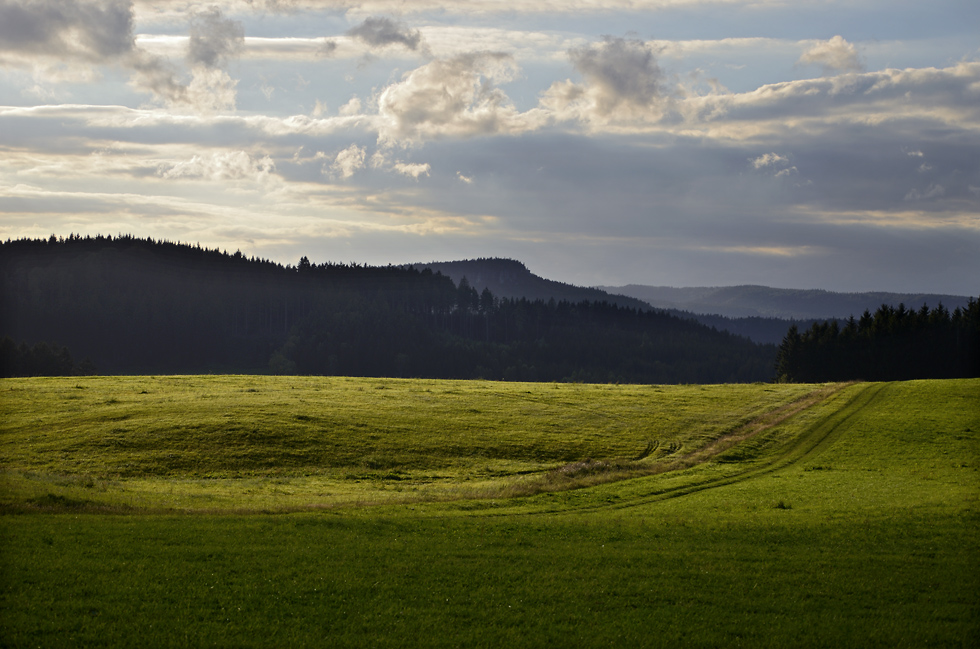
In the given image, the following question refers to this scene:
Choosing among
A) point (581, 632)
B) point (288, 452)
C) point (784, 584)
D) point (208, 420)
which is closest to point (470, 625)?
point (581, 632)

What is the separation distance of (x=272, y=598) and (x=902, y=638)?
54.6ft

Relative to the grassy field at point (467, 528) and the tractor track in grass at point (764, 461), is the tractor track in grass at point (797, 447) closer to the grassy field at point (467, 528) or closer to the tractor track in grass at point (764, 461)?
the tractor track in grass at point (764, 461)

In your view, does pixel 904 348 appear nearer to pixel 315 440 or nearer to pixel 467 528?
pixel 315 440

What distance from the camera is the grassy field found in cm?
1698

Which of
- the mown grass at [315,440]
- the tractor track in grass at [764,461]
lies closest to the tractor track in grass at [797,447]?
the tractor track in grass at [764,461]

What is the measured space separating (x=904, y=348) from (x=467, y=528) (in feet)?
424

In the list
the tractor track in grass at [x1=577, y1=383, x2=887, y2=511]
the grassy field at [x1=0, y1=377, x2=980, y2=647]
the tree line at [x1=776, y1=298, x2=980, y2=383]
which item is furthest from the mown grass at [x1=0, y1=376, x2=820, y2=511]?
the tree line at [x1=776, y1=298, x2=980, y2=383]

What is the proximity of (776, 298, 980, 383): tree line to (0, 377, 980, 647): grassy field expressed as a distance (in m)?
74.5

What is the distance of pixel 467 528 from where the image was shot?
86.8 ft

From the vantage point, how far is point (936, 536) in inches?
994

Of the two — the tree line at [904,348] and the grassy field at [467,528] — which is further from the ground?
the tree line at [904,348]

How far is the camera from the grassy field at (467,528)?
55.7ft

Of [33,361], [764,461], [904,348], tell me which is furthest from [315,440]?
[904,348]

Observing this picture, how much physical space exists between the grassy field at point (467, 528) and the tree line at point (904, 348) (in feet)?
244
